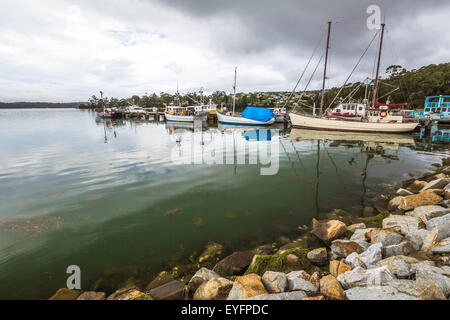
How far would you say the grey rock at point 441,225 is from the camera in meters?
4.36

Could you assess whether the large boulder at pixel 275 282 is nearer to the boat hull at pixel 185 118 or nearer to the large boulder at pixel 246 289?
the large boulder at pixel 246 289

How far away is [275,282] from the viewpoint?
11.6ft

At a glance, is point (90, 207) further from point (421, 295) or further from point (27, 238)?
point (421, 295)

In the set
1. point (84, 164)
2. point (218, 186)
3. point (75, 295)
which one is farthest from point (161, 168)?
point (75, 295)

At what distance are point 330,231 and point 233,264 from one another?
291 centimetres

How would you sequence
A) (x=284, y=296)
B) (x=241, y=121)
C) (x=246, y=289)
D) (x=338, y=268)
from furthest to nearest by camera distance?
(x=241, y=121)
(x=338, y=268)
(x=246, y=289)
(x=284, y=296)

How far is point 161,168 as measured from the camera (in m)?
12.5

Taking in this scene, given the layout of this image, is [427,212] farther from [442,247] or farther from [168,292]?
[168,292]

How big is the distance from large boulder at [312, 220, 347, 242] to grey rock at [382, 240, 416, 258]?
129 centimetres

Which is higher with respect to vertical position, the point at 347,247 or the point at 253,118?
the point at 253,118

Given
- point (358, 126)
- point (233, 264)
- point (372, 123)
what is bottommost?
point (233, 264)

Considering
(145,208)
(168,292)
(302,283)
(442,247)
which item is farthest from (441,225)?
(145,208)

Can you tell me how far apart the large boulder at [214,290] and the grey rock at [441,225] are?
4.61 meters
